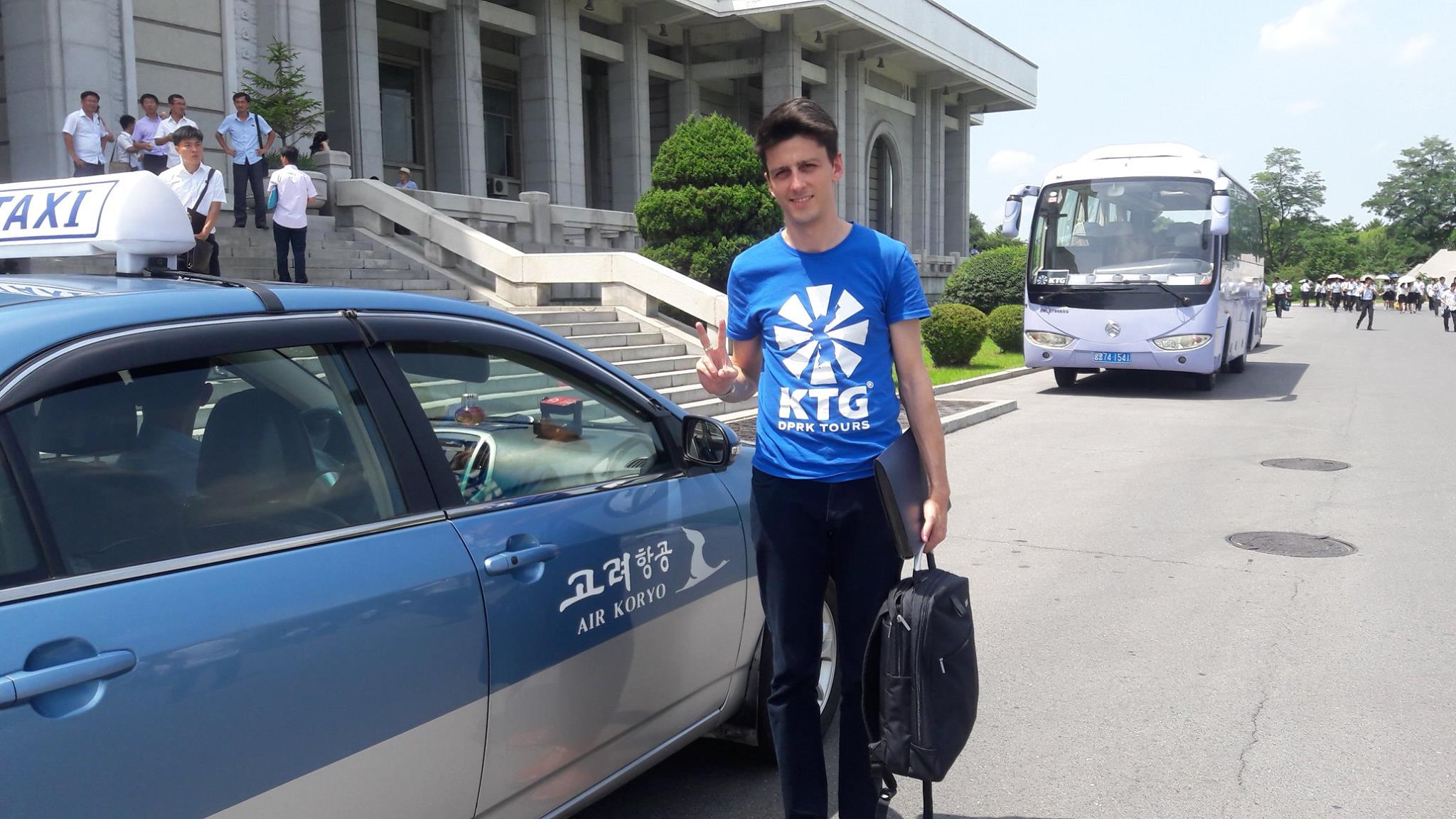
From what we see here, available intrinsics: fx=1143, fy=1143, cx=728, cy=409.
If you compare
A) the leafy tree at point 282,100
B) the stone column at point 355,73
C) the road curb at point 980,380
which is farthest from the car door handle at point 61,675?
the stone column at point 355,73

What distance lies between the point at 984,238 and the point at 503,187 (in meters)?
49.6

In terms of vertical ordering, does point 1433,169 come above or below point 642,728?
above

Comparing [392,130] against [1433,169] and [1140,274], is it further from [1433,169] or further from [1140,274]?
[1433,169]

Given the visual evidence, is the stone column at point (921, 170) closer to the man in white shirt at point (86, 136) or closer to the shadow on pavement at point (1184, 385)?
the shadow on pavement at point (1184, 385)

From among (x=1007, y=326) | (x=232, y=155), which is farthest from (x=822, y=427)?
(x=1007, y=326)

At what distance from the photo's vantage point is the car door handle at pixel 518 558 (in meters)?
2.58

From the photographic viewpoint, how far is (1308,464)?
32.5 feet

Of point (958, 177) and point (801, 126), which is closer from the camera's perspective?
point (801, 126)

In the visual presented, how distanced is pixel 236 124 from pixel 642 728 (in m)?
13.8

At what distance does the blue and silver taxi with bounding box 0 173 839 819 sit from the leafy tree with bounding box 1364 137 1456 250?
134m

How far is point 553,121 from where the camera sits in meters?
26.9

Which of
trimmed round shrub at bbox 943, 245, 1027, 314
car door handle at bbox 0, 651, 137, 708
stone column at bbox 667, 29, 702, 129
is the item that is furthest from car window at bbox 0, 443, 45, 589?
stone column at bbox 667, 29, 702, 129

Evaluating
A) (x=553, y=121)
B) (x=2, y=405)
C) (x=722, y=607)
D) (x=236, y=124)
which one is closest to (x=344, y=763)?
(x=2, y=405)

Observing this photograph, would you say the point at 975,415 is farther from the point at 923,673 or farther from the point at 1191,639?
the point at 923,673
